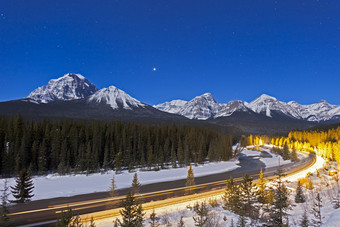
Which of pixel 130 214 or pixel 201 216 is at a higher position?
pixel 130 214

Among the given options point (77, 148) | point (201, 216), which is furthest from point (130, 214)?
point (77, 148)

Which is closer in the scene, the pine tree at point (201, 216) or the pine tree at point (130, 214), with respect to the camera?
the pine tree at point (130, 214)

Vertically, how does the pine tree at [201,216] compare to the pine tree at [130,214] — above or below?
below

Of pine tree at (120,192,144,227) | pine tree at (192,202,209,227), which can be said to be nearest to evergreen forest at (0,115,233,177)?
pine tree at (192,202,209,227)

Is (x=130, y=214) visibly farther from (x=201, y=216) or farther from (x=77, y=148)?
(x=77, y=148)

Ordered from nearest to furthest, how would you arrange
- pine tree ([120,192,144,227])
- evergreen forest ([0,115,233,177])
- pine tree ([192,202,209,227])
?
pine tree ([120,192,144,227]) < pine tree ([192,202,209,227]) < evergreen forest ([0,115,233,177])

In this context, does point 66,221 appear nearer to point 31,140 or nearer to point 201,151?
point 31,140

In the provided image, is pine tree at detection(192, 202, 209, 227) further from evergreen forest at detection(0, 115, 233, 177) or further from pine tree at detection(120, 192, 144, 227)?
evergreen forest at detection(0, 115, 233, 177)

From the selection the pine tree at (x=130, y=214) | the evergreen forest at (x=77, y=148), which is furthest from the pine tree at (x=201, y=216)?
the evergreen forest at (x=77, y=148)

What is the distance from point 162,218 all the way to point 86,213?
8.36 metres

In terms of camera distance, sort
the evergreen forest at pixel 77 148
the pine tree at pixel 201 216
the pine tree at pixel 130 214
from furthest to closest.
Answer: the evergreen forest at pixel 77 148 → the pine tree at pixel 201 216 → the pine tree at pixel 130 214

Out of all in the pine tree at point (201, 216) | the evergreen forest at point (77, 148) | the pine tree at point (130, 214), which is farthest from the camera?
the evergreen forest at point (77, 148)

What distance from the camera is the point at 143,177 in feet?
160

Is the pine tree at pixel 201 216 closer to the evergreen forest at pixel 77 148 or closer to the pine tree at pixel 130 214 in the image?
the pine tree at pixel 130 214
